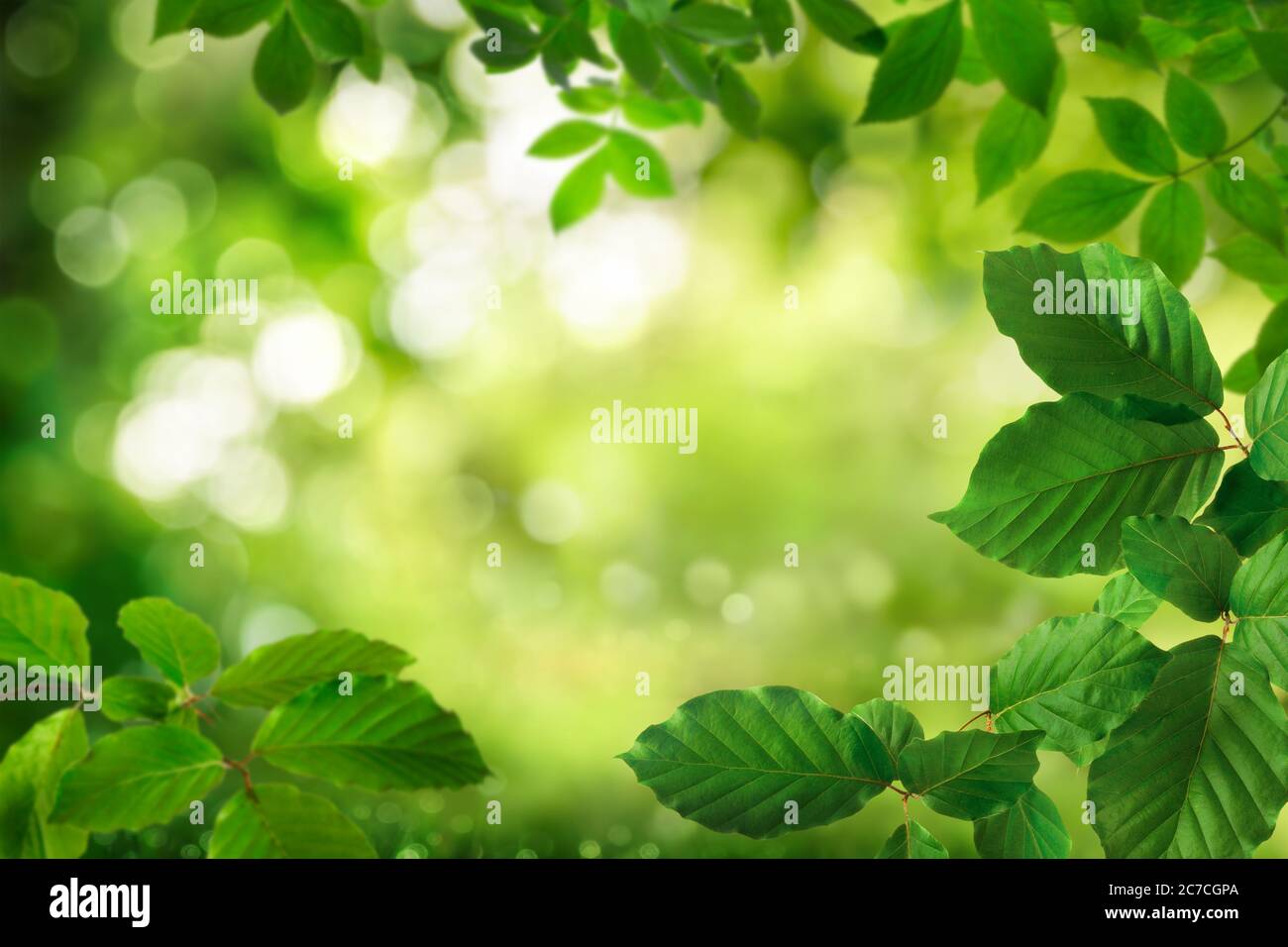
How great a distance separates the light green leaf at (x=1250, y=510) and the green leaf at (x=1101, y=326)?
15 mm

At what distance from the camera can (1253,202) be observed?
37cm

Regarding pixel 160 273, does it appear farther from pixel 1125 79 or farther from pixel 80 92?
pixel 1125 79

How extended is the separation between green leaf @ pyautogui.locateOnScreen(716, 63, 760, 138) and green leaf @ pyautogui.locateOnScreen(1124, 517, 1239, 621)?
34cm

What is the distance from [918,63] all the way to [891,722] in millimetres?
275

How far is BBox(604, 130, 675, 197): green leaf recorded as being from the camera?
0.58 m

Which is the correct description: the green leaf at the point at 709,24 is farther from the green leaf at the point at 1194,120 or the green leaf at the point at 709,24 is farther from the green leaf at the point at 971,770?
the green leaf at the point at 971,770

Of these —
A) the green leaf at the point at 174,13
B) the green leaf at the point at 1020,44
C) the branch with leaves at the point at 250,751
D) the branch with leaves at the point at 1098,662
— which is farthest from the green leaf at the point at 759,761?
the green leaf at the point at 174,13

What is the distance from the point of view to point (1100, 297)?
19cm

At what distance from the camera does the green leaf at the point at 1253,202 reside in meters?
0.37

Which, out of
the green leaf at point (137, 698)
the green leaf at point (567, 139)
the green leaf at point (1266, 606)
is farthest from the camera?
the green leaf at point (567, 139)

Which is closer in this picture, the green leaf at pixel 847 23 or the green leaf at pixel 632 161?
the green leaf at pixel 847 23

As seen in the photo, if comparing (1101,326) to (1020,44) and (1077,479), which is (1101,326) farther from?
(1020,44)

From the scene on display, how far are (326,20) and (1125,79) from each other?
1.77 meters

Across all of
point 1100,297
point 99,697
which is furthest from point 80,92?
point 1100,297
